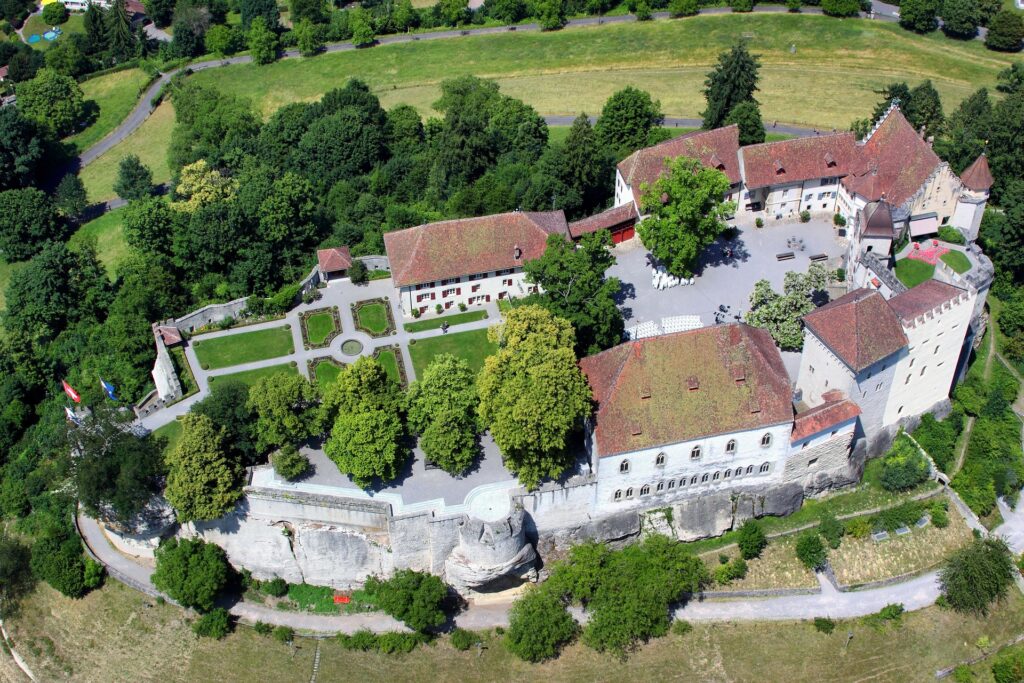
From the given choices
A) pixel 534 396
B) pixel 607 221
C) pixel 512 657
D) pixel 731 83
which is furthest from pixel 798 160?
pixel 512 657

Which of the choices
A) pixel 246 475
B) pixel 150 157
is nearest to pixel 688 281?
pixel 246 475

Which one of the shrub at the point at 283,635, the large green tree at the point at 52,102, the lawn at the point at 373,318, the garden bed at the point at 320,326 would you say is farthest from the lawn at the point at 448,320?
the large green tree at the point at 52,102

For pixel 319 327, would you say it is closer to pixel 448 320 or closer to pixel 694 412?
pixel 448 320

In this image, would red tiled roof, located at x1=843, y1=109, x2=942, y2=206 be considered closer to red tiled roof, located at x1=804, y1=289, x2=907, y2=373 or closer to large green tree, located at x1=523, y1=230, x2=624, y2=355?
red tiled roof, located at x1=804, y1=289, x2=907, y2=373

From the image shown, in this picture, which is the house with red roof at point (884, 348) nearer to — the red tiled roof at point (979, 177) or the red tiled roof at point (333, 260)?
the red tiled roof at point (979, 177)

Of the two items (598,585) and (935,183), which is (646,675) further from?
(935,183)

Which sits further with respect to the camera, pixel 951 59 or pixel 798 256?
pixel 951 59
